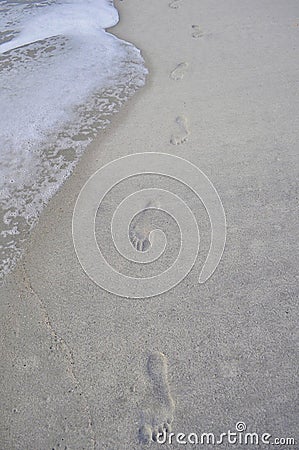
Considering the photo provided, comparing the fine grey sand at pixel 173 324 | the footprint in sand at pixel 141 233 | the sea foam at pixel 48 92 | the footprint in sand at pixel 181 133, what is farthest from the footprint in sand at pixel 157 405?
the footprint in sand at pixel 181 133

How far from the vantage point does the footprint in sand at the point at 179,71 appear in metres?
4.11

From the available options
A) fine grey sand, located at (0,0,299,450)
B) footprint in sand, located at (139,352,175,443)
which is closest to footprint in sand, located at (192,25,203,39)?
fine grey sand, located at (0,0,299,450)

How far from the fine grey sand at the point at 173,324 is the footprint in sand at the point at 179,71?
84cm

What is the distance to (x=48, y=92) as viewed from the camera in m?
4.14

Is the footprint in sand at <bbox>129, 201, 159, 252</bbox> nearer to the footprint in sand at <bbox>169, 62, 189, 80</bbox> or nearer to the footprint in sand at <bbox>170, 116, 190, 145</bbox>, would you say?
the footprint in sand at <bbox>170, 116, 190, 145</bbox>

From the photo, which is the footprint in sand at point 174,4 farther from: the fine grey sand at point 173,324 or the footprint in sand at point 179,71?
the fine grey sand at point 173,324

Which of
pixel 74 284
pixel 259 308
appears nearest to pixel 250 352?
pixel 259 308

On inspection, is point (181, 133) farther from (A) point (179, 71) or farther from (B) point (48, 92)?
(B) point (48, 92)

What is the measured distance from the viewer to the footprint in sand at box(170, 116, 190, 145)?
10.8 feet

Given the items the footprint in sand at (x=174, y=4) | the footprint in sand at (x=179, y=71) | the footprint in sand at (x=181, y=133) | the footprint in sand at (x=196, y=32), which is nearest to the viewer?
the footprint in sand at (x=181, y=133)

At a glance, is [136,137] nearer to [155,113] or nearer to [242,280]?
[155,113]

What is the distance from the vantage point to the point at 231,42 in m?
4.57

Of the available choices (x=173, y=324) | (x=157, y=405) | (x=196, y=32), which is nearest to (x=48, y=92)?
(x=196, y=32)

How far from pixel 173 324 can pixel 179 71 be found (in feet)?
9.72
